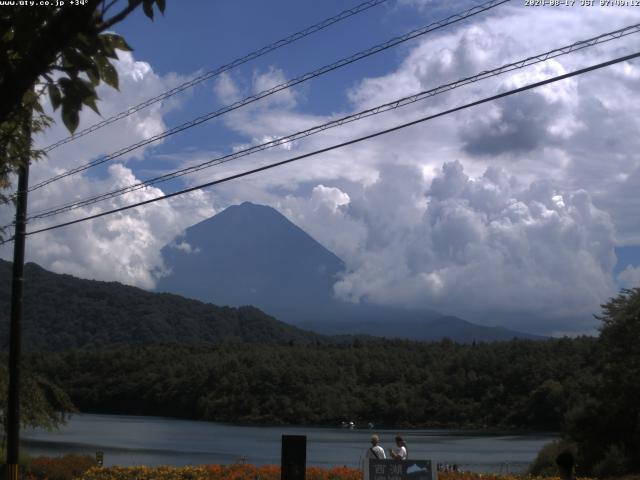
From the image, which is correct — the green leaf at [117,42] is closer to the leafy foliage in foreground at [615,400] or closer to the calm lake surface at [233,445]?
the leafy foliage in foreground at [615,400]

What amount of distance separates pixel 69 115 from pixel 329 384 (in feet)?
314

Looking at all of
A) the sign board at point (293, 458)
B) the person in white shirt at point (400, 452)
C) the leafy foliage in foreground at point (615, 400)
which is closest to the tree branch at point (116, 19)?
the sign board at point (293, 458)

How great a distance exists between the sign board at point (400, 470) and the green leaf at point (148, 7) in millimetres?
11123

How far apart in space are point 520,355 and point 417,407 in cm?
1161

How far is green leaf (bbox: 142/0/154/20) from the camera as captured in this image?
14.5 ft

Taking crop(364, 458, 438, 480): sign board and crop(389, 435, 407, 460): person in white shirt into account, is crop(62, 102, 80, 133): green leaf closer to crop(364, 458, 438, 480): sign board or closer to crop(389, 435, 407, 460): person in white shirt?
crop(364, 458, 438, 480): sign board

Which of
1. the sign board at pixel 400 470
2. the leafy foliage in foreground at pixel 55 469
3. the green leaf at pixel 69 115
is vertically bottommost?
the leafy foliage in foreground at pixel 55 469

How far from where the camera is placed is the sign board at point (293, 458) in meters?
14.5

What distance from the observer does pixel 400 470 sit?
14.5 m

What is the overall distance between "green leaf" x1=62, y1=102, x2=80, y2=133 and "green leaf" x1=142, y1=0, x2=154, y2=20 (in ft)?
2.13

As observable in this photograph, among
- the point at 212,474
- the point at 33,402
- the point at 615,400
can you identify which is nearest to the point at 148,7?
the point at 212,474

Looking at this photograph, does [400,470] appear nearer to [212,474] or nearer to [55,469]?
[212,474]

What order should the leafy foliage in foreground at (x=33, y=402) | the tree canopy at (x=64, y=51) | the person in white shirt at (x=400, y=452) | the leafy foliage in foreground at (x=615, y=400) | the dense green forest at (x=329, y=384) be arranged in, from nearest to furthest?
the tree canopy at (x=64, y=51) < the person in white shirt at (x=400, y=452) < the leafy foliage in foreground at (x=33, y=402) < the leafy foliage in foreground at (x=615, y=400) < the dense green forest at (x=329, y=384)

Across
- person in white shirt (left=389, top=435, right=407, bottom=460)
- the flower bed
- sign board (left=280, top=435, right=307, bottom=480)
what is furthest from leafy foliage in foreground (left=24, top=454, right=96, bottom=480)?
sign board (left=280, top=435, right=307, bottom=480)
